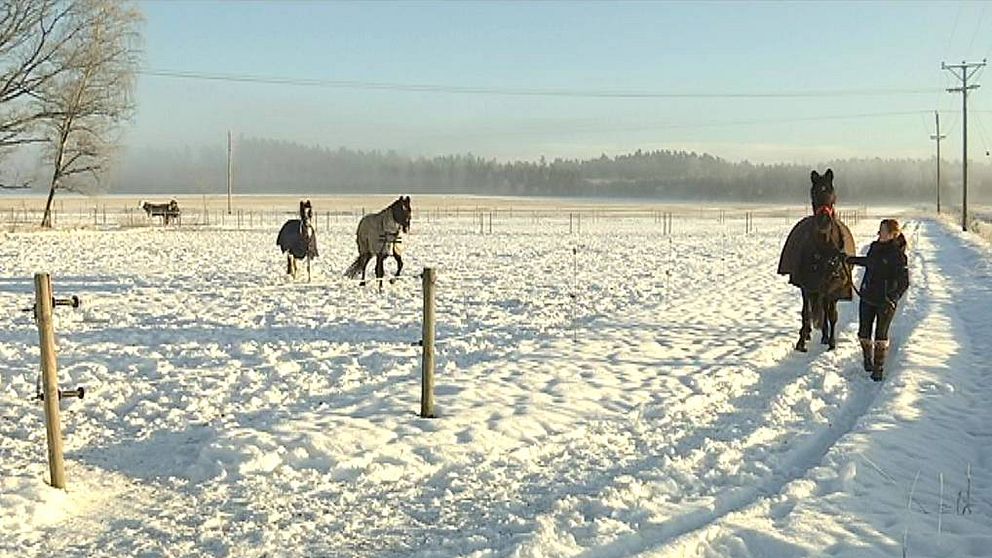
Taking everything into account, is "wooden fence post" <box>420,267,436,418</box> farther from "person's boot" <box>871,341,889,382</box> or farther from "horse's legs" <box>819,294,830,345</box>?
"horse's legs" <box>819,294,830,345</box>

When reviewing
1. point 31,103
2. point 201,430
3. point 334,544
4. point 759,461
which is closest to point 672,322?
point 759,461

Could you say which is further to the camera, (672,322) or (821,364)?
(672,322)

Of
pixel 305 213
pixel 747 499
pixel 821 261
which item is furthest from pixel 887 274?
pixel 305 213

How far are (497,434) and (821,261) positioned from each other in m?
5.52

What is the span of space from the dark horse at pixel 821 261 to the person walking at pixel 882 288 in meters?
0.87

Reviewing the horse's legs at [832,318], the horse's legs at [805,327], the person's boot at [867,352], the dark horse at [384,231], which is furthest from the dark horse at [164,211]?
the person's boot at [867,352]

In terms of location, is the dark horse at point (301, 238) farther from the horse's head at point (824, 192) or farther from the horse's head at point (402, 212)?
the horse's head at point (824, 192)

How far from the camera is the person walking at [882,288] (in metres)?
9.18

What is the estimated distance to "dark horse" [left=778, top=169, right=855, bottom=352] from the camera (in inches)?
407

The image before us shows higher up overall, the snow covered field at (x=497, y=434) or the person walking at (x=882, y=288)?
the person walking at (x=882, y=288)

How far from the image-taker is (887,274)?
9273 millimetres

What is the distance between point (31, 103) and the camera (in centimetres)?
4134

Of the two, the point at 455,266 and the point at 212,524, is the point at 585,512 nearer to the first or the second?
the point at 212,524

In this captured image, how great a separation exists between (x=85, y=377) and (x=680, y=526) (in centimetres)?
640
